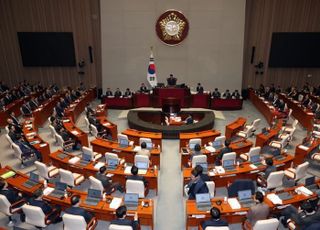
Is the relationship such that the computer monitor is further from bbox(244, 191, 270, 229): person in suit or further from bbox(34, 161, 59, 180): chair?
bbox(34, 161, 59, 180): chair

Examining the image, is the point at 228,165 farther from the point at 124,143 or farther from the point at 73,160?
the point at 73,160

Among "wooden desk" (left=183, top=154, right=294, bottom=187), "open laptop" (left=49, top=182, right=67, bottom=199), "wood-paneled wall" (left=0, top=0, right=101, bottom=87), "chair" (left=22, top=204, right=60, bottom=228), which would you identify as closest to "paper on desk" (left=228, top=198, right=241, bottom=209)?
"wooden desk" (left=183, top=154, right=294, bottom=187)

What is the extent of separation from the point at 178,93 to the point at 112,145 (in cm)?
869

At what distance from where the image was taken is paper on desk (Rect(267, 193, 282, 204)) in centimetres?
773

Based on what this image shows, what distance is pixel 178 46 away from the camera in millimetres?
21531

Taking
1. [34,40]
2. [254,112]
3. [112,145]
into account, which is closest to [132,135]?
[112,145]

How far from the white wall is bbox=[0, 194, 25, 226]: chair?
15.4 m

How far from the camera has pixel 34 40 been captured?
22.5m

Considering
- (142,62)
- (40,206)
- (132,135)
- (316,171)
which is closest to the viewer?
(40,206)

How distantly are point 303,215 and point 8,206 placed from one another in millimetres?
8195

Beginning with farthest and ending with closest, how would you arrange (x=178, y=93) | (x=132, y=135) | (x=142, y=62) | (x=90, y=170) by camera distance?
1. (x=142, y=62)
2. (x=178, y=93)
3. (x=132, y=135)
4. (x=90, y=170)

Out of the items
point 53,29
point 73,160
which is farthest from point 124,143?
point 53,29

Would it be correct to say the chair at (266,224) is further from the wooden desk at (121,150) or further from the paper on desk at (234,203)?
the wooden desk at (121,150)

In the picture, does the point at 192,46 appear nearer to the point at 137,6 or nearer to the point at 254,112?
the point at 137,6
